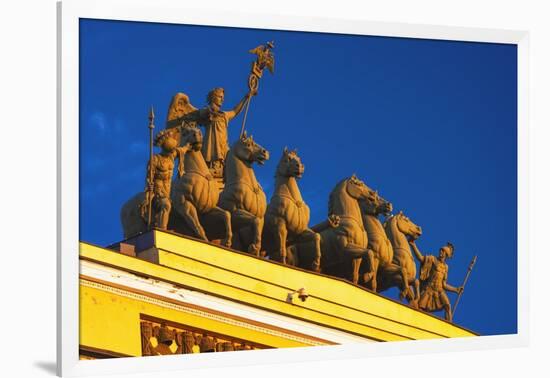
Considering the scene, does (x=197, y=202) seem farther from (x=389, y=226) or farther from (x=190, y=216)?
(x=389, y=226)

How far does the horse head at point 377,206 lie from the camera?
1542cm

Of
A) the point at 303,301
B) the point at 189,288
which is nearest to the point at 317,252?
the point at 303,301

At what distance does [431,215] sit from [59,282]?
3960mm

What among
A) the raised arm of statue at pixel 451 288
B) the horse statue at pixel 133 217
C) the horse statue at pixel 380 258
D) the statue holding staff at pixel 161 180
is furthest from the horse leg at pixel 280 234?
the raised arm of statue at pixel 451 288

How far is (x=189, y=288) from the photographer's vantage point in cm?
1391

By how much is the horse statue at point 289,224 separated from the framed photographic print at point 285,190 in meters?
0.02

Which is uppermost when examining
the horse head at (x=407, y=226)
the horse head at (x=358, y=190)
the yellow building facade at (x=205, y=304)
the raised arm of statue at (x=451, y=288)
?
the horse head at (x=358, y=190)

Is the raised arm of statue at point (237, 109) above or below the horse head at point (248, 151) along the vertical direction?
above

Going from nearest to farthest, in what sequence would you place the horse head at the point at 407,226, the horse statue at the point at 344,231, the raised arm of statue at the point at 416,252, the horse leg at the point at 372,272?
the horse statue at the point at 344,231
the horse leg at the point at 372,272
the horse head at the point at 407,226
the raised arm of statue at the point at 416,252

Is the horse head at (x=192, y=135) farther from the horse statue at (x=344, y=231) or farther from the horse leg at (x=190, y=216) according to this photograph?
the horse statue at (x=344, y=231)

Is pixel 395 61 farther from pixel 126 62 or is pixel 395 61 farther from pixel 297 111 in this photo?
pixel 126 62

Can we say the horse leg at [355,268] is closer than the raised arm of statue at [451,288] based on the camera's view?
Yes

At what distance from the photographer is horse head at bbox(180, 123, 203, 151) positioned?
14219 millimetres

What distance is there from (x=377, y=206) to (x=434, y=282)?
962mm
